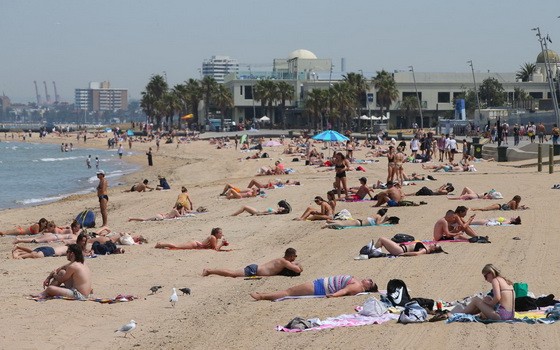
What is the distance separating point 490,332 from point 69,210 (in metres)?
20.0

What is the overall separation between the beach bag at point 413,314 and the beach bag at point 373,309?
0.30 metres

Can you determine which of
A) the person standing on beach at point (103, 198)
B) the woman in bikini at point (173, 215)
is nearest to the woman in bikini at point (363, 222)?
the woman in bikini at point (173, 215)

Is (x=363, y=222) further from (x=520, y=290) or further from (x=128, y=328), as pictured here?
(x=128, y=328)

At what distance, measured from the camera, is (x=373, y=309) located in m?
9.98

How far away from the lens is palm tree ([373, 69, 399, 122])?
84.9m

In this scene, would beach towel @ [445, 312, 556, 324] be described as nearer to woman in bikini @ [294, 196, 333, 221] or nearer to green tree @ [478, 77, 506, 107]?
woman in bikini @ [294, 196, 333, 221]

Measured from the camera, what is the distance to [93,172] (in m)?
52.8

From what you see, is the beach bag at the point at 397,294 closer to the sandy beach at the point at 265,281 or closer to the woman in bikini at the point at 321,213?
the sandy beach at the point at 265,281

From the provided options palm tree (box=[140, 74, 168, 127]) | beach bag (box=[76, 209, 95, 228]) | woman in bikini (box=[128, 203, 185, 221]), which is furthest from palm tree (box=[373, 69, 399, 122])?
beach bag (box=[76, 209, 95, 228])

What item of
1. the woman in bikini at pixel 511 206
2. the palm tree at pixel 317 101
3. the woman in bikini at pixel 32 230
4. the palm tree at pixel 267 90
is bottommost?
the woman in bikini at pixel 32 230

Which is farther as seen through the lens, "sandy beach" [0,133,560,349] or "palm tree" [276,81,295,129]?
"palm tree" [276,81,295,129]

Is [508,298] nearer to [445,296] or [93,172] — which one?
[445,296]

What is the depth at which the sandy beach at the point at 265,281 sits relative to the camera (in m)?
9.25

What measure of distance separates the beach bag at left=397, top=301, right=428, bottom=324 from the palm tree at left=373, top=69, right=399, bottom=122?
249ft
